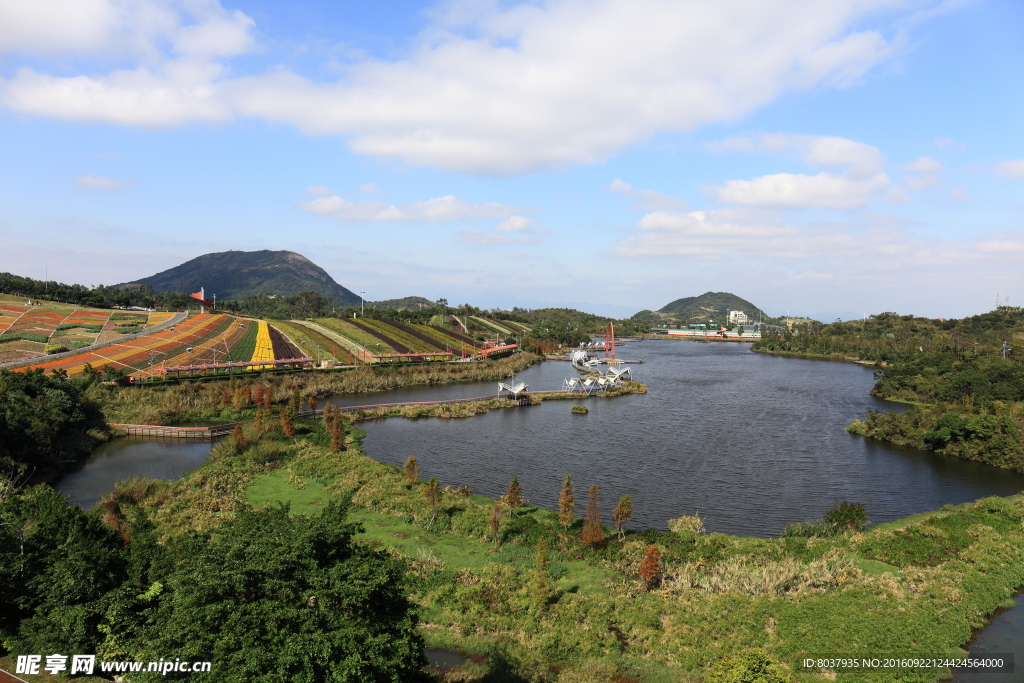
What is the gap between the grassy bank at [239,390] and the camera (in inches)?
2096

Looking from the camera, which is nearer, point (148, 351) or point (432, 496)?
point (432, 496)

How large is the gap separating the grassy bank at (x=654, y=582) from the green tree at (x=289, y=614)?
539 cm

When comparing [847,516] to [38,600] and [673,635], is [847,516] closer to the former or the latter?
[673,635]

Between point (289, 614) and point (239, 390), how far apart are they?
51.4 metres

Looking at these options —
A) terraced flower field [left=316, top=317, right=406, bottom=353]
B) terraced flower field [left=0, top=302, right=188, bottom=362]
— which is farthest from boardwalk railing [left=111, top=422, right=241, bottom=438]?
terraced flower field [left=316, top=317, right=406, bottom=353]

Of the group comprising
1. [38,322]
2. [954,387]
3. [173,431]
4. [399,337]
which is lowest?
[173,431]

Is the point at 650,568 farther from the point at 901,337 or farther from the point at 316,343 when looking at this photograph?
the point at 901,337

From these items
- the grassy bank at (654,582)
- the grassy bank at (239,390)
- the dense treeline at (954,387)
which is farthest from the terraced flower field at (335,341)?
the dense treeline at (954,387)

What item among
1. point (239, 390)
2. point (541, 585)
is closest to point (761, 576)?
point (541, 585)

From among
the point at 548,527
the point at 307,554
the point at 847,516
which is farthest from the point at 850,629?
the point at 307,554

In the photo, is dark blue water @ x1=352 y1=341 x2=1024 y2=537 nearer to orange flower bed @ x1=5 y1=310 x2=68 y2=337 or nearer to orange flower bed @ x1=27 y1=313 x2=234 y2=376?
orange flower bed @ x1=27 y1=313 x2=234 y2=376

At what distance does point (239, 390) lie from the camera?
57.3 metres

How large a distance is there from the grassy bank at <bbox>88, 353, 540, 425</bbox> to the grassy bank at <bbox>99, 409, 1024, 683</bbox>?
23.0 m

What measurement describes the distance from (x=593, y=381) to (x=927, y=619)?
2615 inches
